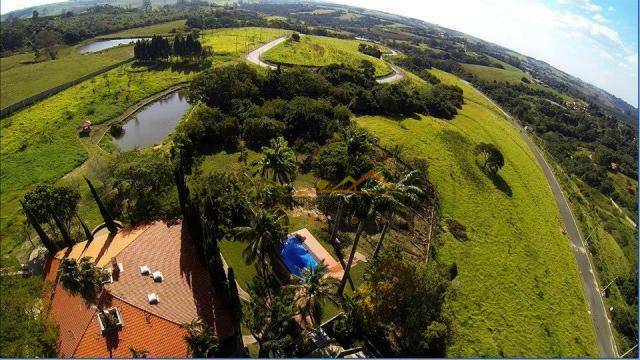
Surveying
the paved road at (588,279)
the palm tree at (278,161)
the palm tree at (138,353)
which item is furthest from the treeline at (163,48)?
the paved road at (588,279)

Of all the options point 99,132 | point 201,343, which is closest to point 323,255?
point 201,343

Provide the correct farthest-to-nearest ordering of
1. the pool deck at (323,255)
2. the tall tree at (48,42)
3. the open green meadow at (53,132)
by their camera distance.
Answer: the tall tree at (48,42), the open green meadow at (53,132), the pool deck at (323,255)

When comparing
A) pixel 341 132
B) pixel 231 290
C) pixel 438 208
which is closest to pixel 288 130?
pixel 341 132

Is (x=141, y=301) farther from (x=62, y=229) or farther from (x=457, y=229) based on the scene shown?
(x=457, y=229)

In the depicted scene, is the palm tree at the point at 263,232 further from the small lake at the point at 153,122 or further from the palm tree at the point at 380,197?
the small lake at the point at 153,122

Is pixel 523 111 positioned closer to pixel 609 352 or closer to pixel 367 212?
pixel 609 352

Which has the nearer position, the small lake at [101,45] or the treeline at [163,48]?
the treeline at [163,48]
